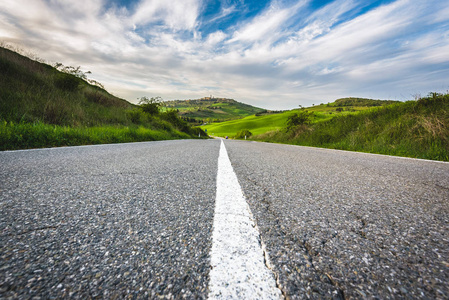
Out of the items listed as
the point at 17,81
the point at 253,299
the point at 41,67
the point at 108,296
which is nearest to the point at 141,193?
the point at 108,296

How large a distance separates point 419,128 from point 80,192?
9265 mm

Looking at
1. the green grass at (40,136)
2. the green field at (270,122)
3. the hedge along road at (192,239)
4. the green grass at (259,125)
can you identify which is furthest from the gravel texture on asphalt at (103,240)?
the green grass at (259,125)

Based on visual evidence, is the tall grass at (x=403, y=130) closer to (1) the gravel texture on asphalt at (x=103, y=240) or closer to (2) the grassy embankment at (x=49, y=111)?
(1) the gravel texture on asphalt at (x=103, y=240)

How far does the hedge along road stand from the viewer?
688 mm

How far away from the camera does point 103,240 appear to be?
942 mm

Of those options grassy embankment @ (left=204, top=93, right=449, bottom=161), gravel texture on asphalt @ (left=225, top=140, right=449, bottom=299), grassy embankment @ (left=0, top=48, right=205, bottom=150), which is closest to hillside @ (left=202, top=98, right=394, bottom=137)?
grassy embankment @ (left=204, top=93, right=449, bottom=161)

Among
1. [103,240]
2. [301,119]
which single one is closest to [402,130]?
[103,240]

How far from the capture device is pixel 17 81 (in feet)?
25.6

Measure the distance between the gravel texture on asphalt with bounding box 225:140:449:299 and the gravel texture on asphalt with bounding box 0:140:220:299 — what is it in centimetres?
37

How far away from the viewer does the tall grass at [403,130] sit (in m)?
5.78

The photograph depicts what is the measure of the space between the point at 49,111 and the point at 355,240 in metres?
9.35

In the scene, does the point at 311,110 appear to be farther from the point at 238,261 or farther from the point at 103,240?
the point at 103,240

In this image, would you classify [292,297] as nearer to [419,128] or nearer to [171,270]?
[171,270]

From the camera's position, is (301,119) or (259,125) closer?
(301,119)
